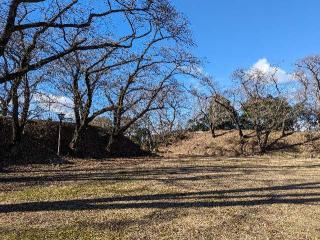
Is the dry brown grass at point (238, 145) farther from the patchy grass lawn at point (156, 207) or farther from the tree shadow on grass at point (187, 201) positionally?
the tree shadow on grass at point (187, 201)

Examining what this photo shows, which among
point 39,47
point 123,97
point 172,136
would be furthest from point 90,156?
point 172,136

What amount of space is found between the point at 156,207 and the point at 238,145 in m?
30.8

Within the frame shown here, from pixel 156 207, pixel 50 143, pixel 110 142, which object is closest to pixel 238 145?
pixel 110 142

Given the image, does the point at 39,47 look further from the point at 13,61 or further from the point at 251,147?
the point at 251,147

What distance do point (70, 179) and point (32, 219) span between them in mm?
5310

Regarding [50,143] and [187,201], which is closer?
[187,201]

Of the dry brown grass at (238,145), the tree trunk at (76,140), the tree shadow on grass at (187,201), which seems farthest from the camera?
the dry brown grass at (238,145)

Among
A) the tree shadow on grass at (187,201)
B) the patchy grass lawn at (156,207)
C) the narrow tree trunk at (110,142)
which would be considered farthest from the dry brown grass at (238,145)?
the tree shadow on grass at (187,201)

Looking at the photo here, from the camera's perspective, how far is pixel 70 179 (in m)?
12.2

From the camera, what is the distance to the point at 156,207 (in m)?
8.20

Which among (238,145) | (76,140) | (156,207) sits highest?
(238,145)

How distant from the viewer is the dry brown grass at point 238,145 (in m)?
36.7

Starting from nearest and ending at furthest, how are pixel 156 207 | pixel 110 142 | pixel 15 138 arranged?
pixel 156 207 < pixel 15 138 < pixel 110 142

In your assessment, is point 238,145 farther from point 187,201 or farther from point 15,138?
point 187,201
